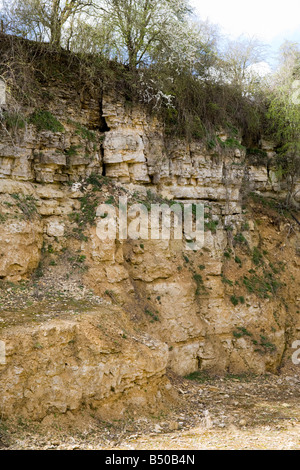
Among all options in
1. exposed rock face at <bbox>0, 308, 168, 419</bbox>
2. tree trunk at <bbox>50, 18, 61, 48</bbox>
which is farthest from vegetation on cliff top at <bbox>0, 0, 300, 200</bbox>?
exposed rock face at <bbox>0, 308, 168, 419</bbox>

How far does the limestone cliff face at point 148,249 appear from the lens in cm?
1018

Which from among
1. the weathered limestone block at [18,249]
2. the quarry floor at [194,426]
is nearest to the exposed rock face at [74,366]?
the quarry floor at [194,426]

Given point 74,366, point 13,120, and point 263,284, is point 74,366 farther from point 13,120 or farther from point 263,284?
point 263,284

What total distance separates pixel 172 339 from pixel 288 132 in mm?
10269

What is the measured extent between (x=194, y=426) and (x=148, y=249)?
5.22m

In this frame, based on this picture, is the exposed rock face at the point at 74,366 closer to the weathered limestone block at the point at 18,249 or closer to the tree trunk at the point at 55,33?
the weathered limestone block at the point at 18,249

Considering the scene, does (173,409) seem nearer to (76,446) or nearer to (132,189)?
(76,446)

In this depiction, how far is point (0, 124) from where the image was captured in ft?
36.3

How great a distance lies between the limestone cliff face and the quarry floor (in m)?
0.56

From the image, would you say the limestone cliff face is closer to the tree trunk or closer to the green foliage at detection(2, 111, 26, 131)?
the green foliage at detection(2, 111, 26, 131)

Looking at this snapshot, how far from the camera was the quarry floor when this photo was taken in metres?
7.85

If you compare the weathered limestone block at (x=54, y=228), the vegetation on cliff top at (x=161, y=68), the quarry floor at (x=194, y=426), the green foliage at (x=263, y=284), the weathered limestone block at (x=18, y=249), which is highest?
the vegetation on cliff top at (x=161, y=68)

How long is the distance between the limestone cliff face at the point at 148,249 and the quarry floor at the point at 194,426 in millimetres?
558

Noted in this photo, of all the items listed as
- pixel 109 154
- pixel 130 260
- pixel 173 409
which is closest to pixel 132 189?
pixel 109 154
